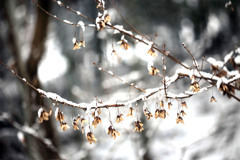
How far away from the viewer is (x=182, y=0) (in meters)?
4.59

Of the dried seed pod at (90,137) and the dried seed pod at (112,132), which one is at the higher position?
the dried seed pod at (112,132)

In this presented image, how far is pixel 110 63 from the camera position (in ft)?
14.1

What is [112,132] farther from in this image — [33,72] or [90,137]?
[33,72]

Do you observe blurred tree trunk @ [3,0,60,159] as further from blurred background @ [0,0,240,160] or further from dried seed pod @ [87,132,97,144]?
dried seed pod @ [87,132,97,144]

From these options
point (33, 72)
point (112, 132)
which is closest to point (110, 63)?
point (33, 72)

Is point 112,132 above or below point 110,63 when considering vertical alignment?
below

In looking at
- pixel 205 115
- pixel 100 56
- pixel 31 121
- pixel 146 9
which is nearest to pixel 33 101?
pixel 31 121

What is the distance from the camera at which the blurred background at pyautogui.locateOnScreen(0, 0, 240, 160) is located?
2557mm

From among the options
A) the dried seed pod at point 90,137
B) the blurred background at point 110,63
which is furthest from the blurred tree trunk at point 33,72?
the dried seed pod at point 90,137

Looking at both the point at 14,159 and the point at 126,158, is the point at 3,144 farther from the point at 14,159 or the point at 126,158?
the point at 126,158

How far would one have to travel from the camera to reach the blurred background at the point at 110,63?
8.39 ft

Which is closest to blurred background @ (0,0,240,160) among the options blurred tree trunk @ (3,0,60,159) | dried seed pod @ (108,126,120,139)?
blurred tree trunk @ (3,0,60,159)

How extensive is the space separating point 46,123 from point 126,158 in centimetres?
384

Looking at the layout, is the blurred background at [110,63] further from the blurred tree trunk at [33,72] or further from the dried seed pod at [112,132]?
the dried seed pod at [112,132]
